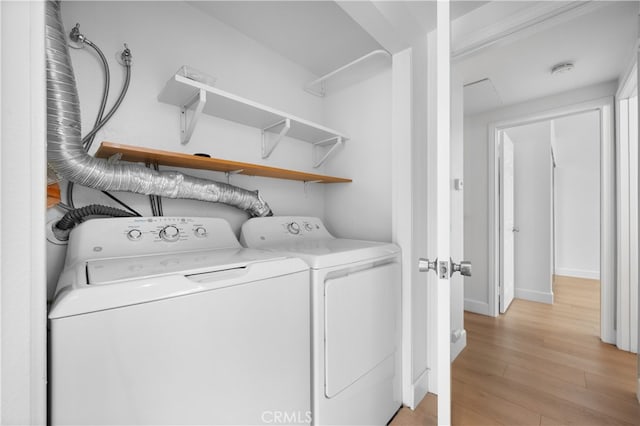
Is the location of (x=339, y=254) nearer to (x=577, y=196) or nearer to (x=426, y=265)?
(x=426, y=265)

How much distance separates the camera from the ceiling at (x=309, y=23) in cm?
160

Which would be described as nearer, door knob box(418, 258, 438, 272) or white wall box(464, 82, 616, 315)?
door knob box(418, 258, 438, 272)

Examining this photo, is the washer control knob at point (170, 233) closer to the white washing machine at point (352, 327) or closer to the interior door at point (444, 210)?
the white washing machine at point (352, 327)

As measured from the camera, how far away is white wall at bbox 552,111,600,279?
4523 millimetres

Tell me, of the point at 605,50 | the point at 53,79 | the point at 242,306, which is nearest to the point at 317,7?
the point at 53,79

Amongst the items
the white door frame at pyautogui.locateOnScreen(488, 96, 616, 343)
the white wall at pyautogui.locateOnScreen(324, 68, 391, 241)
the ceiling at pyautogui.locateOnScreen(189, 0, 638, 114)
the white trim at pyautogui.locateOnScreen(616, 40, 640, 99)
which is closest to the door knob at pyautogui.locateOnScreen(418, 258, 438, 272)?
the white wall at pyautogui.locateOnScreen(324, 68, 391, 241)

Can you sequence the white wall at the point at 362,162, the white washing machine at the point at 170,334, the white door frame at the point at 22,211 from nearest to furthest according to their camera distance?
the white door frame at the point at 22,211
the white washing machine at the point at 170,334
the white wall at the point at 362,162

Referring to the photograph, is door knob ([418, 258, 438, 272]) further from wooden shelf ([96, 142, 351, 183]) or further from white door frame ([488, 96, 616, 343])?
white door frame ([488, 96, 616, 343])

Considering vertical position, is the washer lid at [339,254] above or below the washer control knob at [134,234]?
below

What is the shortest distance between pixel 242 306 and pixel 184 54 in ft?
4.91

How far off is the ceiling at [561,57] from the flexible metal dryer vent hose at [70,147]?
2.13 metres

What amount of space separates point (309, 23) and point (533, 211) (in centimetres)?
372

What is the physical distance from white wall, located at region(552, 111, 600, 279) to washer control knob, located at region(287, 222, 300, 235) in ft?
17.0

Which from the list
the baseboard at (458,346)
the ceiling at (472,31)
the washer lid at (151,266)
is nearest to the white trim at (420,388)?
the baseboard at (458,346)
